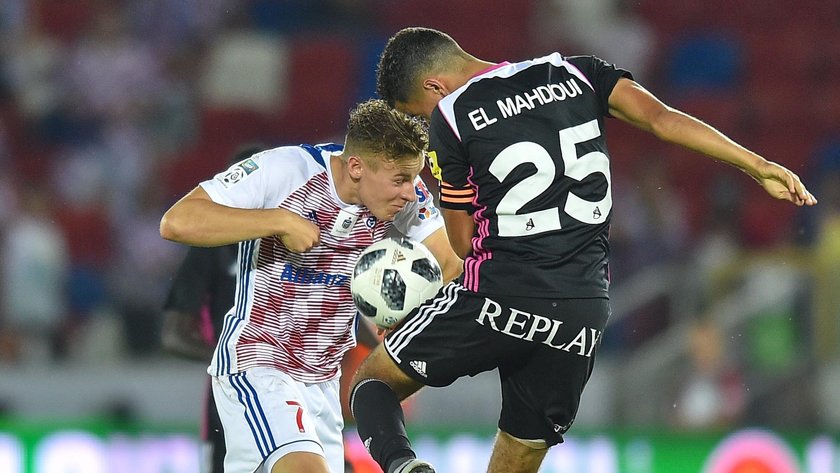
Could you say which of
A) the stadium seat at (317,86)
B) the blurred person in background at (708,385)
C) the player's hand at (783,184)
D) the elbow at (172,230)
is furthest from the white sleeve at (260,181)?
the stadium seat at (317,86)

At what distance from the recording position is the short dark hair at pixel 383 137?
442cm

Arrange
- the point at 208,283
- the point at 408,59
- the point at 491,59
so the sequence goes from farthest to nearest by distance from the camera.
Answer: the point at 491,59
the point at 208,283
the point at 408,59

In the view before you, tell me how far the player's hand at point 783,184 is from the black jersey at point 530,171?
54 centimetres

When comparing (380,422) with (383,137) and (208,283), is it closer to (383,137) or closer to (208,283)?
(383,137)

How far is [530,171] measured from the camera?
4.44 meters

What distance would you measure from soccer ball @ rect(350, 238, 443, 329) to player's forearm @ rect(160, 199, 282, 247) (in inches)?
13.2

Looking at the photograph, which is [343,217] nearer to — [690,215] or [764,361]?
[764,361]

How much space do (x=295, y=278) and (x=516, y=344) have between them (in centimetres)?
76

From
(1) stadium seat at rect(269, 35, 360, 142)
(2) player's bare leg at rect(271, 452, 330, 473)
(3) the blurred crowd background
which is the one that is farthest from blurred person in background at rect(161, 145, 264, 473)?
(1) stadium seat at rect(269, 35, 360, 142)

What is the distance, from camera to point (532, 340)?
454cm

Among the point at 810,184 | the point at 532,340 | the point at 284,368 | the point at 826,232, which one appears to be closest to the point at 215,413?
the point at 284,368

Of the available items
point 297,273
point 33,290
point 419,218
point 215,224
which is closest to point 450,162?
point 419,218

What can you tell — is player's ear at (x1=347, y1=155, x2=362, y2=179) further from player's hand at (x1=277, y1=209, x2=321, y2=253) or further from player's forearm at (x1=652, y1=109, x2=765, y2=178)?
player's forearm at (x1=652, y1=109, x2=765, y2=178)

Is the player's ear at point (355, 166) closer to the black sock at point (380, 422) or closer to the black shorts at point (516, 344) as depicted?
the black shorts at point (516, 344)
